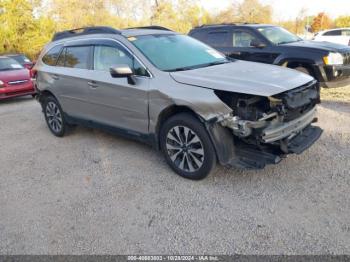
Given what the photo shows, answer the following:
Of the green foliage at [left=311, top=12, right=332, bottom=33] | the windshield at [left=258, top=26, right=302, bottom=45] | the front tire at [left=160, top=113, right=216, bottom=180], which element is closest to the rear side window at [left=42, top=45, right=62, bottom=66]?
the front tire at [left=160, top=113, right=216, bottom=180]

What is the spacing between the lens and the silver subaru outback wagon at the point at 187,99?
3461mm

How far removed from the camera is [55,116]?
19.3ft

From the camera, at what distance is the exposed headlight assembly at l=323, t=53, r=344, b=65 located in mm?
7113

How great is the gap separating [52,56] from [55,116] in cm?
106

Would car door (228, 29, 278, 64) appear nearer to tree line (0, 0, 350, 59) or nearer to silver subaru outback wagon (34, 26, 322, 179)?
silver subaru outback wagon (34, 26, 322, 179)

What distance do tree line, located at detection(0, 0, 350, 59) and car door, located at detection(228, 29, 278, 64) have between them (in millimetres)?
15673

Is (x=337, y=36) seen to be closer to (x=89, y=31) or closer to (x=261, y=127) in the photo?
(x=89, y=31)

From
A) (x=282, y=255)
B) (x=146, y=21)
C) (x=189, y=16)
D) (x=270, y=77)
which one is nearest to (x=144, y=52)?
(x=270, y=77)

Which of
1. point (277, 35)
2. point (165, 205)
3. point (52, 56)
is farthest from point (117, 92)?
point (277, 35)

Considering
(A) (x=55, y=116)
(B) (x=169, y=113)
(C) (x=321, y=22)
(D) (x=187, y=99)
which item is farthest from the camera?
(C) (x=321, y=22)

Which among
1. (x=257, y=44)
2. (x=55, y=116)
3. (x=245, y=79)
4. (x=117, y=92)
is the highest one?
(x=257, y=44)

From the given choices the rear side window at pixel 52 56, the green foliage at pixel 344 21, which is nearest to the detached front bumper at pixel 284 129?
the rear side window at pixel 52 56

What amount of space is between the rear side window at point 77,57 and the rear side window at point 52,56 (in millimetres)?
305

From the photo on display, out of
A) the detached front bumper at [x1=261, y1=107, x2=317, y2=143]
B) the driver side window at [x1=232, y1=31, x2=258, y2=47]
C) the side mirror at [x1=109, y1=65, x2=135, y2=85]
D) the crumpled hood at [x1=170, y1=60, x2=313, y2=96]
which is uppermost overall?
the driver side window at [x1=232, y1=31, x2=258, y2=47]
